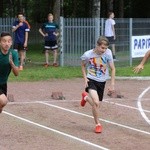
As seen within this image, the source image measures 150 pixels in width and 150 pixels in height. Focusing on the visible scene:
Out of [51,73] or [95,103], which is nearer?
[95,103]

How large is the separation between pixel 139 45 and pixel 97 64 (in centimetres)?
1289

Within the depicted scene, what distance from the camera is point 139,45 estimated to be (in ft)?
73.6

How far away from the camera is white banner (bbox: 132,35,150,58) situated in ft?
72.7

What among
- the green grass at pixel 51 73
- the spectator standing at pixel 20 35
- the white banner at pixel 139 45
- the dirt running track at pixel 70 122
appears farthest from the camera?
the white banner at pixel 139 45

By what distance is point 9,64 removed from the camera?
8648 millimetres

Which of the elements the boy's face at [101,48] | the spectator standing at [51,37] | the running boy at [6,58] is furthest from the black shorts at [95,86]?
the spectator standing at [51,37]

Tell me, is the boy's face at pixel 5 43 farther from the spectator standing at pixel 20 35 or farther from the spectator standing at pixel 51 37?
the spectator standing at pixel 51 37

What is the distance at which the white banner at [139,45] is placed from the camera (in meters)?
22.2

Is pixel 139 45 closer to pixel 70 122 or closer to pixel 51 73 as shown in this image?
pixel 51 73

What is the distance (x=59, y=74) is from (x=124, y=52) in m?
4.56

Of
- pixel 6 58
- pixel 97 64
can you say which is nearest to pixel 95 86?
pixel 97 64

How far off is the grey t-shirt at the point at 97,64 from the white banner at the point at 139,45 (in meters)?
12.4

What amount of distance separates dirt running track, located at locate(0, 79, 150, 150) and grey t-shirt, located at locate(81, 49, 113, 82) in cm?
96

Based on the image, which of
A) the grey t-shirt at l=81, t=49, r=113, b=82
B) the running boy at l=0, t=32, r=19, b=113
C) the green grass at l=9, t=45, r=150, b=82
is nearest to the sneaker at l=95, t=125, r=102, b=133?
the grey t-shirt at l=81, t=49, r=113, b=82
